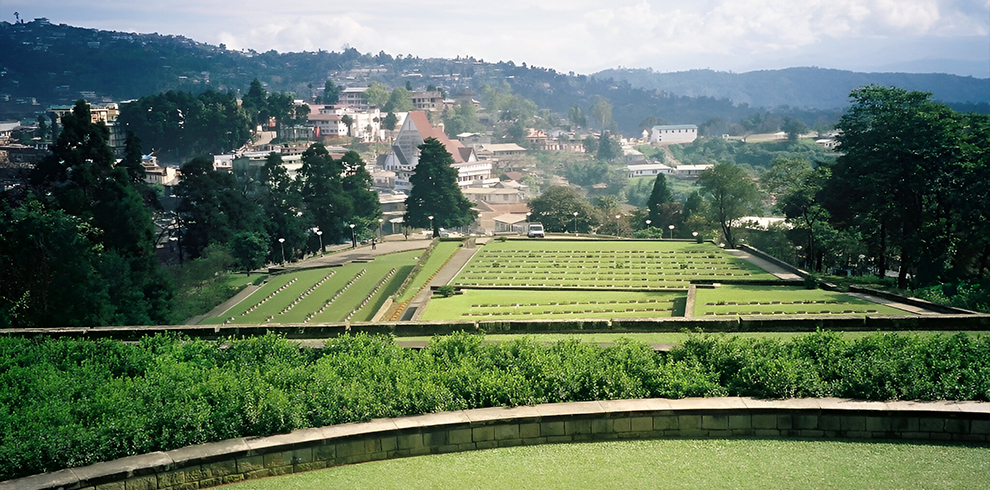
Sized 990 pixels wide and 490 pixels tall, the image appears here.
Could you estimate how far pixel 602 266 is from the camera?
92.8 feet

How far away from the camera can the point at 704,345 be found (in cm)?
914

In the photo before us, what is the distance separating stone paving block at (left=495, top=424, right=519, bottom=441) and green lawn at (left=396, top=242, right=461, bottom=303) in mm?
14531

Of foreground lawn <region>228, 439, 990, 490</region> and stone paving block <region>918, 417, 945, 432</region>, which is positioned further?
stone paving block <region>918, 417, 945, 432</region>

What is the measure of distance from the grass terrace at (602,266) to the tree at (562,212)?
18822 millimetres

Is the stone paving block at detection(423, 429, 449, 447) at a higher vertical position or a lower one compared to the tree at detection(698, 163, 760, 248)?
higher

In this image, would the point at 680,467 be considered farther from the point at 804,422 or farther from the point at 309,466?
the point at 309,466

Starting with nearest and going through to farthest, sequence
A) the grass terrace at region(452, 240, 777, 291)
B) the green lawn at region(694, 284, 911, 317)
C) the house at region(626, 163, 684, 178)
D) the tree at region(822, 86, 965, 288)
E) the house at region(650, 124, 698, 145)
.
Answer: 1. the green lawn at region(694, 284, 911, 317)
2. the tree at region(822, 86, 965, 288)
3. the grass terrace at region(452, 240, 777, 291)
4. the house at region(626, 163, 684, 178)
5. the house at region(650, 124, 698, 145)

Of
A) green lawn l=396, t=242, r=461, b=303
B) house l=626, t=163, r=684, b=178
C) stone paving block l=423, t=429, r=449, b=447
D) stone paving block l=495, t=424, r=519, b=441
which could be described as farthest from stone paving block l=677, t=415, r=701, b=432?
house l=626, t=163, r=684, b=178

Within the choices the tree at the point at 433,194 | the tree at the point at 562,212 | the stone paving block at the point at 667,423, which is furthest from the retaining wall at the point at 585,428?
the tree at the point at 562,212

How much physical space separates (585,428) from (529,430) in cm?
52

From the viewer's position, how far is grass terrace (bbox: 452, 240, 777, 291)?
24.8 m

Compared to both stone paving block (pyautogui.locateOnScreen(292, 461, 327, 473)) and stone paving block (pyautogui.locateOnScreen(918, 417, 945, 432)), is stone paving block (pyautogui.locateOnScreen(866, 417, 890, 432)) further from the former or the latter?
stone paving block (pyautogui.locateOnScreen(292, 461, 327, 473))

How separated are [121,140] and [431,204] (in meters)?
46.8

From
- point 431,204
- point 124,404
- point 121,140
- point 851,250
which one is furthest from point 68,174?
point 121,140
